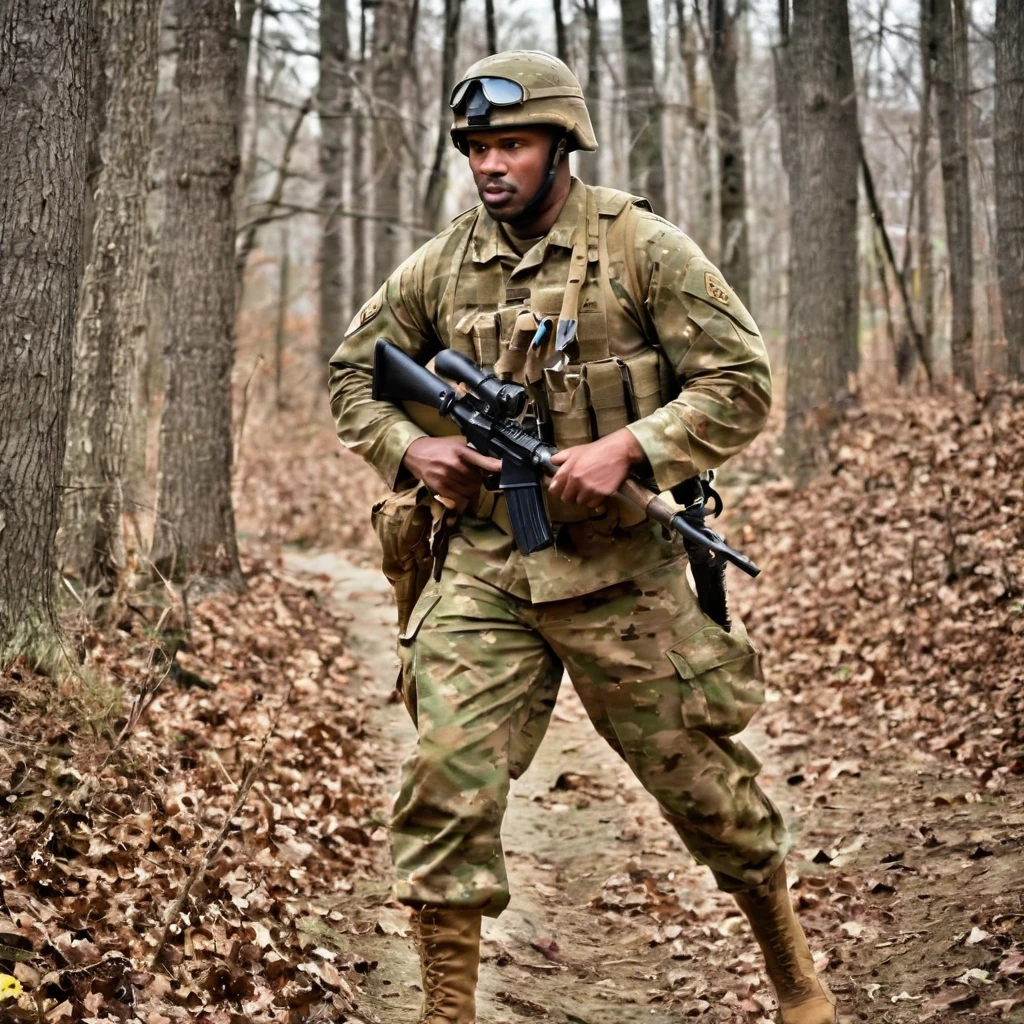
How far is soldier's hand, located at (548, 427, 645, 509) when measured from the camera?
3.51 meters

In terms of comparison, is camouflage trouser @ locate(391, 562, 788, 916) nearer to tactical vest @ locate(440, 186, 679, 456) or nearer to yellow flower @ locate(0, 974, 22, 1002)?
tactical vest @ locate(440, 186, 679, 456)

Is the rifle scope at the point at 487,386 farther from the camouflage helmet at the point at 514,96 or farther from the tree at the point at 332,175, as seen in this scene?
the tree at the point at 332,175

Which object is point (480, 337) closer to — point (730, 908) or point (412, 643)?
point (412, 643)

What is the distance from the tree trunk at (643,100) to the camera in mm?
14172

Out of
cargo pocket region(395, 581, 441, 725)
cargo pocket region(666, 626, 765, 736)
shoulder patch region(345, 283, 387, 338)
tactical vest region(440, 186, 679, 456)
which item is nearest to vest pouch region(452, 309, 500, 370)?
tactical vest region(440, 186, 679, 456)

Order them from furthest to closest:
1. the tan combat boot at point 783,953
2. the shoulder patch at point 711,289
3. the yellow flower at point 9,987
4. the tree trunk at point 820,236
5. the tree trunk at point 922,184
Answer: the tree trunk at point 922,184 → the tree trunk at point 820,236 → the tan combat boot at point 783,953 → the shoulder patch at point 711,289 → the yellow flower at point 9,987

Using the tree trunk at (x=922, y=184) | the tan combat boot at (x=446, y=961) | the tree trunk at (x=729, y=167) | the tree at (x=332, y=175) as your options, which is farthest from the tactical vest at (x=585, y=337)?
the tree at (x=332, y=175)

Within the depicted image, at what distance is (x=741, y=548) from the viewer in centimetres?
1091

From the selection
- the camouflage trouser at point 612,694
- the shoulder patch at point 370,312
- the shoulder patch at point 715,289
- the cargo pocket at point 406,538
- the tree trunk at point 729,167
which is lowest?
the camouflage trouser at point 612,694

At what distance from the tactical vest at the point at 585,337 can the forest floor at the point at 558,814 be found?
1352 mm

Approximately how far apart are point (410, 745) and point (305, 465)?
925 centimetres

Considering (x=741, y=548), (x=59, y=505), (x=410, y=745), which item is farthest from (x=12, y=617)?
(x=741, y=548)

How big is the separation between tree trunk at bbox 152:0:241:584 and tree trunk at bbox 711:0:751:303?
739 cm

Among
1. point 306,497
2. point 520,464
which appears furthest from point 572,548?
point 306,497
